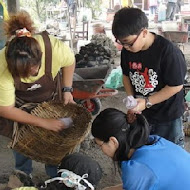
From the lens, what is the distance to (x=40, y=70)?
241 centimetres

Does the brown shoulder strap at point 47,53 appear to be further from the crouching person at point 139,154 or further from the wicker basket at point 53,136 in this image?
the crouching person at point 139,154

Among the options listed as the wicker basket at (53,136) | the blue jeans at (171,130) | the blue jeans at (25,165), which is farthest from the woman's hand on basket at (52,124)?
the blue jeans at (171,130)

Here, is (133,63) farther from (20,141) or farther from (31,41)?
(20,141)

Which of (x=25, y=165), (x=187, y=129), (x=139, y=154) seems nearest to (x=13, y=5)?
(x=187, y=129)

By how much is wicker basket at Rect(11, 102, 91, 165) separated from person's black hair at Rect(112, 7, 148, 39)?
842 millimetres

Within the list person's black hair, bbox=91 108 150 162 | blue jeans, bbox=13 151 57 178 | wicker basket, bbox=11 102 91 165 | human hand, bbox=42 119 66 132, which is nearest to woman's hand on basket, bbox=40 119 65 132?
human hand, bbox=42 119 66 132

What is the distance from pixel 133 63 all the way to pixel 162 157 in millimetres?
822

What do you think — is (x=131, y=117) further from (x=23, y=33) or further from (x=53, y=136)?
(x=53, y=136)

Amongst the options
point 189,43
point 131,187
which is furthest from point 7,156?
point 189,43

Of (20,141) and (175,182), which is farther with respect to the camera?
(20,141)

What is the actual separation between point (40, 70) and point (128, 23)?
2.37 feet

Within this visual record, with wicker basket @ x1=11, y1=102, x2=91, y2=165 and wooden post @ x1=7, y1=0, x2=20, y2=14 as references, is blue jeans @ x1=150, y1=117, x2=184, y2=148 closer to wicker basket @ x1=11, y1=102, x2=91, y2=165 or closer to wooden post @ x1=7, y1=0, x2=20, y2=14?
wicker basket @ x1=11, y1=102, x2=91, y2=165

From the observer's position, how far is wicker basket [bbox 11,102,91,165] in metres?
2.57

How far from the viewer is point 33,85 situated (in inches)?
96.1
